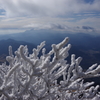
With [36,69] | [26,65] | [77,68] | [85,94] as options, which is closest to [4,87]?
[36,69]

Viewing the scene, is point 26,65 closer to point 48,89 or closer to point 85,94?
point 48,89

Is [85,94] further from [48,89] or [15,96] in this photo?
[15,96]

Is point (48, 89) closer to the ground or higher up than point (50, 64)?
closer to the ground

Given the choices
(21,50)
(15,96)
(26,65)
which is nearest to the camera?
(21,50)

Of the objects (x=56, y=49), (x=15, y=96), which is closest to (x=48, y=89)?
(x=15, y=96)

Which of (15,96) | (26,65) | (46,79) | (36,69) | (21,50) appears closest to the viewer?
(21,50)

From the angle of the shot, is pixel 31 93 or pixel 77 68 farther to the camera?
pixel 31 93

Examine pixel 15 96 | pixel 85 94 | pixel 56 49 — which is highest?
pixel 56 49

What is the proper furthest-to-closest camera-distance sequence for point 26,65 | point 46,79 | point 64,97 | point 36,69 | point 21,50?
point 64,97 < point 26,65 < point 46,79 < point 36,69 < point 21,50

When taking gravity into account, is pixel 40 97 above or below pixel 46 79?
below
